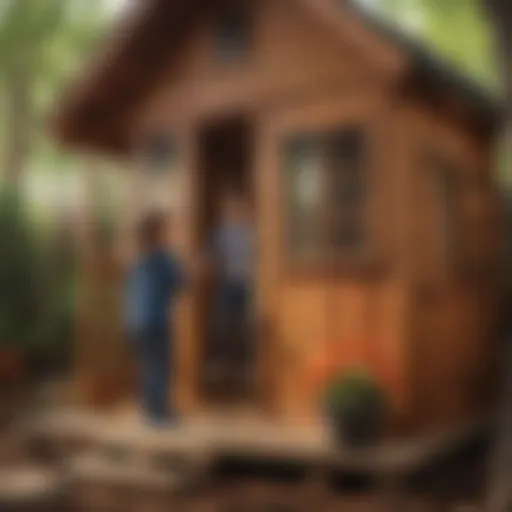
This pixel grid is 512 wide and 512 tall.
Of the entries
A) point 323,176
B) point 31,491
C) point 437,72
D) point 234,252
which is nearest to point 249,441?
point 31,491

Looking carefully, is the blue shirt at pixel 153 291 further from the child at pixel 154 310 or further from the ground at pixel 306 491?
the ground at pixel 306 491

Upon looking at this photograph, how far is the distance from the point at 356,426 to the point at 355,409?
0.07m

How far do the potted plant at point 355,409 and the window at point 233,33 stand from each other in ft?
4.98

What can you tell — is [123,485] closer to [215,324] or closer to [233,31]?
[215,324]

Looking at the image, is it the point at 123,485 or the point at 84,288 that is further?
the point at 84,288

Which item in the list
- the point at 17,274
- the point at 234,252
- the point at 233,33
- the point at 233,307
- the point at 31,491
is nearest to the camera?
the point at 31,491

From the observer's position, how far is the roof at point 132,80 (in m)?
4.09

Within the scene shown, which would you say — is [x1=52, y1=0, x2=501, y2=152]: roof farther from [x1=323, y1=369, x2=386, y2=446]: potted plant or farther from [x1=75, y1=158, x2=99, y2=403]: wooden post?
[x1=323, y1=369, x2=386, y2=446]: potted plant

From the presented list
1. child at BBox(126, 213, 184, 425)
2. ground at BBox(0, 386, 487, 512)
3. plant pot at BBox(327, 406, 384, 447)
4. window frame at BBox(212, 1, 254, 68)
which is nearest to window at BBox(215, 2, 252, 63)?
window frame at BBox(212, 1, 254, 68)

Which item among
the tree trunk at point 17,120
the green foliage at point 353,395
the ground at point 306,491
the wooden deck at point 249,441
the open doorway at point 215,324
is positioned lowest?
the ground at point 306,491

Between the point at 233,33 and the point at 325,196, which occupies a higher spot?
the point at 233,33

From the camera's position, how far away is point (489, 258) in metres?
4.70

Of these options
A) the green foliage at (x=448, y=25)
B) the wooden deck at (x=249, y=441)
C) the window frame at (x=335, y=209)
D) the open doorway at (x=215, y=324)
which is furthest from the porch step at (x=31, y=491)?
the green foliage at (x=448, y=25)

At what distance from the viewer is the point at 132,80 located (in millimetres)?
4363
